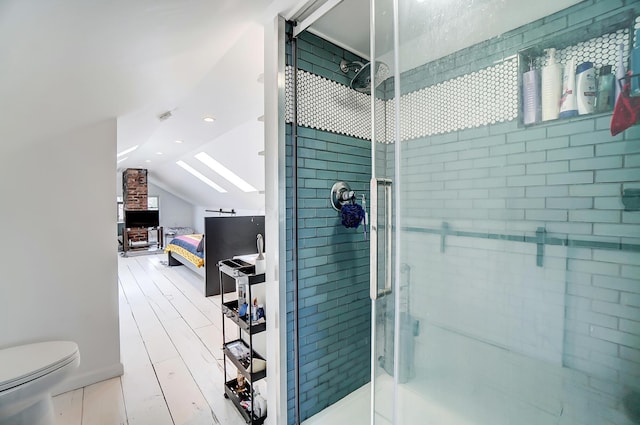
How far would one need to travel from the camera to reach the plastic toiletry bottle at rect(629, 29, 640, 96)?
3.54 feet

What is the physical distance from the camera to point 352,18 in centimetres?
159

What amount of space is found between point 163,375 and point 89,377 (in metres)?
0.49

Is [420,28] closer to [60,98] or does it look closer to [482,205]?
[482,205]

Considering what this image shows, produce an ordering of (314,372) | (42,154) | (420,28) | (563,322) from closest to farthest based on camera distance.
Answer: (563,322)
(420,28)
(314,372)
(42,154)

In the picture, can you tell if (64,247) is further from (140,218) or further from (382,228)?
(140,218)

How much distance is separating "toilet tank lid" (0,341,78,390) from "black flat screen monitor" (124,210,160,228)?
6.68 metres

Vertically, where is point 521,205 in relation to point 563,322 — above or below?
above

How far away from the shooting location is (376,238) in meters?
1.39

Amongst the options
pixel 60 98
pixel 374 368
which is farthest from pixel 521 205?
pixel 60 98

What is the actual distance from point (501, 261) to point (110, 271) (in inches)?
103

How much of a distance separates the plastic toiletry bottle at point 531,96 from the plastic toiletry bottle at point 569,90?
92 mm

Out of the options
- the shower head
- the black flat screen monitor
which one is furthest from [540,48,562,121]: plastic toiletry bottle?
the black flat screen monitor

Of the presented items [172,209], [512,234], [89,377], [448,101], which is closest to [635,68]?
[448,101]

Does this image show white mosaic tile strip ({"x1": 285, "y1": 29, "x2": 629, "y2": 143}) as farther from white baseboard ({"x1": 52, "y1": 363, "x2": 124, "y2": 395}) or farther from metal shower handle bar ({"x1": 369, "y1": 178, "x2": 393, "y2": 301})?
white baseboard ({"x1": 52, "y1": 363, "x2": 124, "y2": 395})
